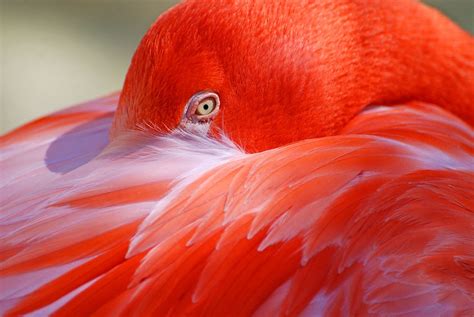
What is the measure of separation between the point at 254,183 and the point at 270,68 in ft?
1.29

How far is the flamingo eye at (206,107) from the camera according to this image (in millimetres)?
1646

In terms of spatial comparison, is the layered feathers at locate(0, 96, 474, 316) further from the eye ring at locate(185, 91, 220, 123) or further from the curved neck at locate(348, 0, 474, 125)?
the curved neck at locate(348, 0, 474, 125)

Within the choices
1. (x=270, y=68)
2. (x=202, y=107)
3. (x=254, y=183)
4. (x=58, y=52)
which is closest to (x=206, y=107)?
(x=202, y=107)

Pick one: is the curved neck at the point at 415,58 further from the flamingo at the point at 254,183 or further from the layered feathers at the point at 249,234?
the layered feathers at the point at 249,234

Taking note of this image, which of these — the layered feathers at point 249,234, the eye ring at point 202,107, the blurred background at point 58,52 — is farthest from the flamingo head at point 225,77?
the blurred background at point 58,52

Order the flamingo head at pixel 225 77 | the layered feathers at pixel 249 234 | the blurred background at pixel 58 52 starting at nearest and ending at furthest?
the layered feathers at pixel 249 234
the flamingo head at pixel 225 77
the blurred background at pixel 58 52

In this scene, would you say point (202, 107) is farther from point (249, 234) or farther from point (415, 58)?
point (415, 58)

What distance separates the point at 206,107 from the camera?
5.45ft

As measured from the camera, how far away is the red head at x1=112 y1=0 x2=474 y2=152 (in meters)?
1.64

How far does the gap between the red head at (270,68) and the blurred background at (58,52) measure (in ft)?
6.40

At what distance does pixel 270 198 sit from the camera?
138 centimetres

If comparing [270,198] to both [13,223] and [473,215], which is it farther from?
[13,223]

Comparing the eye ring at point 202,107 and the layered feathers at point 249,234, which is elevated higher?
the eye ring at point 202,107

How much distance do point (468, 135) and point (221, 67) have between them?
548 mm
